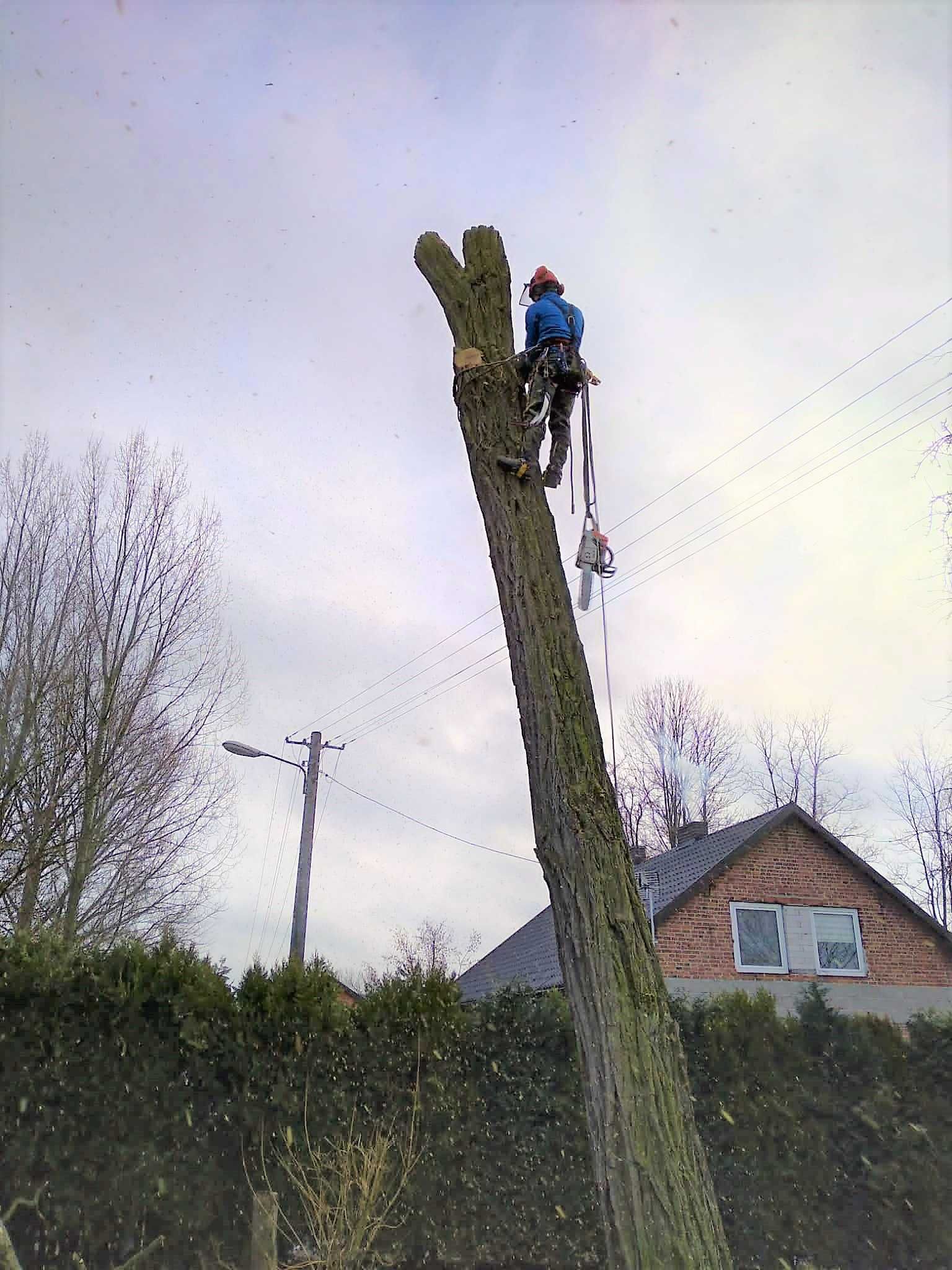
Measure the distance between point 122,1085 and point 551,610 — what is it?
3.49 meters

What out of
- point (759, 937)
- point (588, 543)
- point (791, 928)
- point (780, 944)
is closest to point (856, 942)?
point (791, 928)

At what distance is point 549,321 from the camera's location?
16.4 feet

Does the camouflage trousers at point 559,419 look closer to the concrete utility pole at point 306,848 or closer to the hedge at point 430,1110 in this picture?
the hedge at point 430,1110

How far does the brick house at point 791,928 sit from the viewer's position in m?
12.8

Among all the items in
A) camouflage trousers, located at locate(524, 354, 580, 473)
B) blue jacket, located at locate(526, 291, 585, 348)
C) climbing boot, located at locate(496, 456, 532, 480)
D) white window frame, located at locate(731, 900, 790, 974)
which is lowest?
white window frame, located at locate(731, 900, 790, 974)

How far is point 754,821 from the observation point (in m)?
15.0

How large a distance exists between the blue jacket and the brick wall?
9703 millimetres

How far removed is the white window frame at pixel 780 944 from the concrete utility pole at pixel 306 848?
609 cm

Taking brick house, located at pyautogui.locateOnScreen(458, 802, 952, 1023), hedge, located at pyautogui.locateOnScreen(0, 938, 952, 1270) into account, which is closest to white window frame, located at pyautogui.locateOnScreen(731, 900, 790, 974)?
brick house, located at pyautogui.locateOnScreen(458, 802, 952, 1023)

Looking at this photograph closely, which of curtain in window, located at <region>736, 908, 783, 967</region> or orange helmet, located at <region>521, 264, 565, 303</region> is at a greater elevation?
orange helmet, located at <region>521, 264, 565, 303</region>

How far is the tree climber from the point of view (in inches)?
185

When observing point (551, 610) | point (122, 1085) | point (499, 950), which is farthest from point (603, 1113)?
point (499, 950)

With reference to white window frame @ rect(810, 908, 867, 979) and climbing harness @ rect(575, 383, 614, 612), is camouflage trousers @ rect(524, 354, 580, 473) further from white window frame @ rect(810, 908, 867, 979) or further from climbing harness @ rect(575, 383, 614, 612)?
white window frame @ rect(810, 908, 867, 979)

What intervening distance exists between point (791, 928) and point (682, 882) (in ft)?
5.58
